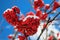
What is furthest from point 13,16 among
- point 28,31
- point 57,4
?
point 57,4

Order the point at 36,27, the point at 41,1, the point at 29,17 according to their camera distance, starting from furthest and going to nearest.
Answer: the point at 41,1 → the point at 36,27 → the point at 29,17

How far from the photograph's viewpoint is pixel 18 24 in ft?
17.3

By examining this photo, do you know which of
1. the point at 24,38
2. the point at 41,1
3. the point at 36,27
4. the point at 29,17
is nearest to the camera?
the point at 29,17

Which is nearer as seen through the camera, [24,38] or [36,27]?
[36,27]

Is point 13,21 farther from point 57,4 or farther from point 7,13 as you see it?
point 57,4

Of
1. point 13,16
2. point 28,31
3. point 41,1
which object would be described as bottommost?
point 28,31

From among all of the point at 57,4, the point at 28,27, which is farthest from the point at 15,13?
the point at 57,4

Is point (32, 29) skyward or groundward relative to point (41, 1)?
groundward

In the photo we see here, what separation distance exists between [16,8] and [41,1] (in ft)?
3.57

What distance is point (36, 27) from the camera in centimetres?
512

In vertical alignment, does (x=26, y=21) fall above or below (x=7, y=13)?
below

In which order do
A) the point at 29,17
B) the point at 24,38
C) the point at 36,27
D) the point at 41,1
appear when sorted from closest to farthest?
the point at 29,17, the point at 36,27, the point at 24,38, the point at 41,1

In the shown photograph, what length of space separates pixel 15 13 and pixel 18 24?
232 millimetres

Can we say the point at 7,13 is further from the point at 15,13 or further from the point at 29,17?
the point at 29,17
